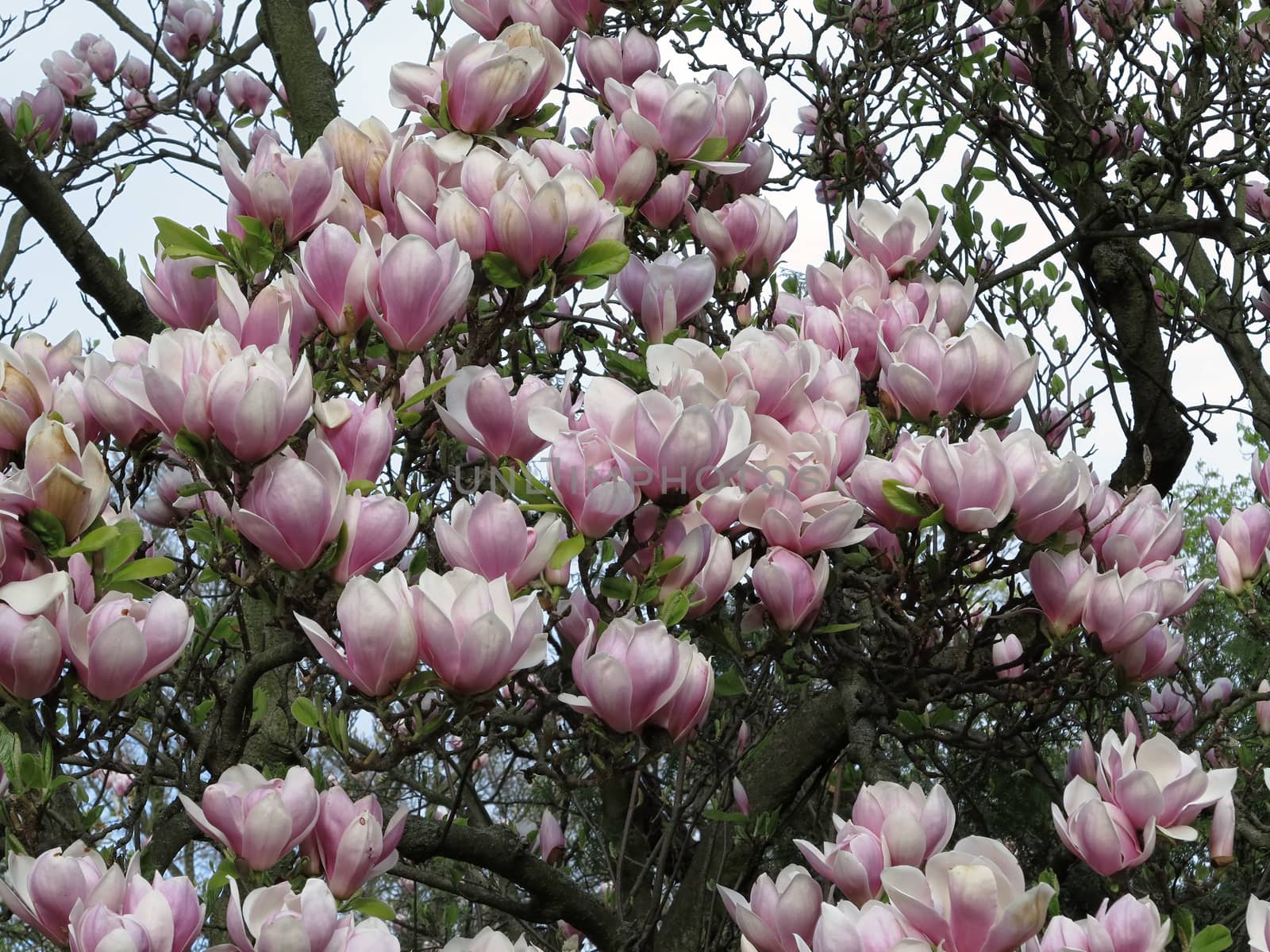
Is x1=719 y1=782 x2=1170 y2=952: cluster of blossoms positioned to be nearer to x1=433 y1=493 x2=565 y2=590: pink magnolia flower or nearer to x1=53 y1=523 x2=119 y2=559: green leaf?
x1=433 y1=493 x2=565 y2=590: pink magnolia flower

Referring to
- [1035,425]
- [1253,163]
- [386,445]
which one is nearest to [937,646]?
[386,445]

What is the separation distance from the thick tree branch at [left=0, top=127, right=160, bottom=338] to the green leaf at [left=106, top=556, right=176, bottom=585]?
54.7 inches

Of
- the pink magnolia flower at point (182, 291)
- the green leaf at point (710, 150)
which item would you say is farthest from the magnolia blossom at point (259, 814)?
the green leaf at point (710, 150)

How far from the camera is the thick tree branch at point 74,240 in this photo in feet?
7.83

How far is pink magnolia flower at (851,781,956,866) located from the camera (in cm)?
127

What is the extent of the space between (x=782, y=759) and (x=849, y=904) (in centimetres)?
181

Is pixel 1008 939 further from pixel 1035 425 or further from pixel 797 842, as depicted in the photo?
pixel 1035 425

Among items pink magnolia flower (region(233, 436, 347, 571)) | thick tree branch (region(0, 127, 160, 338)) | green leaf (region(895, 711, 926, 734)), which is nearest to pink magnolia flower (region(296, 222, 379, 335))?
pink magnolia flower (region(233, 436, 347, 571))

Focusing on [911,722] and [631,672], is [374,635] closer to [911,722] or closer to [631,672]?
[631,672]

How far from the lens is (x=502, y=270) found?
1460 mm

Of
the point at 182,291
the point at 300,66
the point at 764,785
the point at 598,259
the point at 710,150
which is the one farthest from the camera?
the point at 300,66

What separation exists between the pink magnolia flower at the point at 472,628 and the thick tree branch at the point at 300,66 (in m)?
2.41

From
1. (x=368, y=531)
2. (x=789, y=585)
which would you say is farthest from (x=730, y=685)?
(x=368, y=531)

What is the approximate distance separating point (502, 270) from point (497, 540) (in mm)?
391
